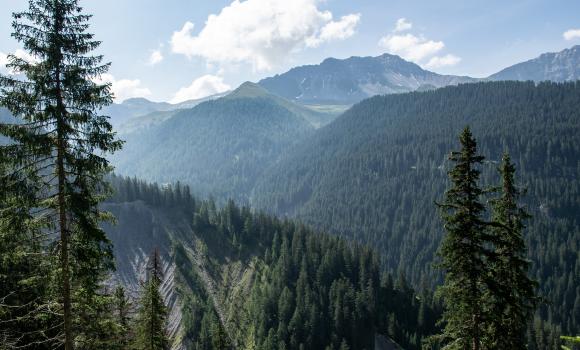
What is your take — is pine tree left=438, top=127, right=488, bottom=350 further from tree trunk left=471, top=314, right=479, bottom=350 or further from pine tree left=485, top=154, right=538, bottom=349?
pine tree left=485, top=154, right=538, bottom=349

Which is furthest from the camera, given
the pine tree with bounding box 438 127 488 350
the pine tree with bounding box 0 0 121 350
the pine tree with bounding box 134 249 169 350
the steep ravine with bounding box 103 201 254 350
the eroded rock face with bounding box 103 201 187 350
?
the eroded rock face with bounding box 103 201 187 350

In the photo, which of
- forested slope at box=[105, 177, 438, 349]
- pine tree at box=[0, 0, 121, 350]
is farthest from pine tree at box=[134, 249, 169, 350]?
forested slope at box=[105, 177, 438, 349]

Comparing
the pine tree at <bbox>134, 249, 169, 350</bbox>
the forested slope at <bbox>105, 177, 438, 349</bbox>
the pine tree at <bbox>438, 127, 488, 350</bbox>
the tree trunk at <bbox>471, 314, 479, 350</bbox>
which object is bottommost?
the forested slope at <bbox>105, 177, 438, 349</bbox>

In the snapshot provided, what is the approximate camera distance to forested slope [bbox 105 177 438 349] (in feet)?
366

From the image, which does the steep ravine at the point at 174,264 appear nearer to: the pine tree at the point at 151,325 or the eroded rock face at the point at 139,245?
the eroded rock face at the point at 139,245

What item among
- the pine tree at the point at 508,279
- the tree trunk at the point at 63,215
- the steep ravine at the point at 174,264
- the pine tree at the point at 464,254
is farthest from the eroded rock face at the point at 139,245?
the tree trunk at the point at 63,215

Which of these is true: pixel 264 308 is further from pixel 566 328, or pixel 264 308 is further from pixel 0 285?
pixel 566 328

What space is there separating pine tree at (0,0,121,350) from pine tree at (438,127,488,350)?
15967mm

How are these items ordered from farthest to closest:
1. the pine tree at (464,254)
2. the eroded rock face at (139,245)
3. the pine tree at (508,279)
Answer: the eroded rock face at (139,245) < the pine tree at (508,279) < the pine tree at (464,254)

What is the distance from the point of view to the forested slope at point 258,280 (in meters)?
112

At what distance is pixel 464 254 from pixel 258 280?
11646cm

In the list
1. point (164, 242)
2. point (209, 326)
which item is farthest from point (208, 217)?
point (209, 326)

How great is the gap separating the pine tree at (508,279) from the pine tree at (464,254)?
0.84 m

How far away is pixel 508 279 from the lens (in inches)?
973
